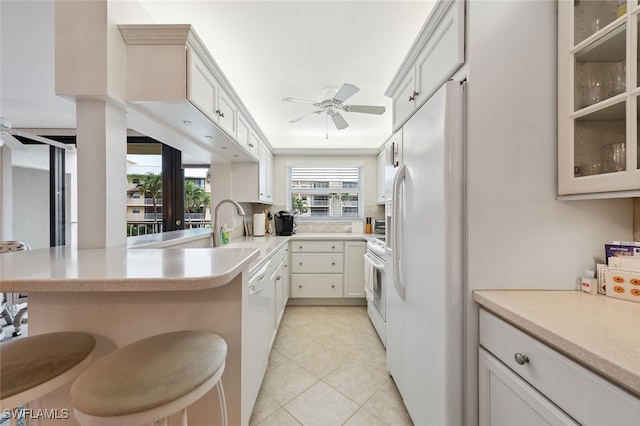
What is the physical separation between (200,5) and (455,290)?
211 cm

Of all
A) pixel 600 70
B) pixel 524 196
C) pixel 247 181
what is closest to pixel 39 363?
pixel 524 196

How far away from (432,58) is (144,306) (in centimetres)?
171

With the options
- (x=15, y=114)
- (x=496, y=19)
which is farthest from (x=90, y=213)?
(x=15, y=114)

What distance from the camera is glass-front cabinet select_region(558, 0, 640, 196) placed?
0.88 metres

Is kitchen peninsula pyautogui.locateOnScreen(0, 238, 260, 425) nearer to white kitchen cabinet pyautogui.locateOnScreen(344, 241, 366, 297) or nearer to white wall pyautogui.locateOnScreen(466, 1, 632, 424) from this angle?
white wall pyautogui.locateOnScreen(466, 1, 632, 424)

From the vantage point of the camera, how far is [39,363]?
72 cm

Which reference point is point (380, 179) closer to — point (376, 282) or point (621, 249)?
point (376, 282)

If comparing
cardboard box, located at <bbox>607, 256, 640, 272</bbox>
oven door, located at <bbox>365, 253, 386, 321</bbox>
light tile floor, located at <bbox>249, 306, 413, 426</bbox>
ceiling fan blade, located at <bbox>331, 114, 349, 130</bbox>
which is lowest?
light tile floor, located at <bbox>249, 306, 413, 426</bbox>

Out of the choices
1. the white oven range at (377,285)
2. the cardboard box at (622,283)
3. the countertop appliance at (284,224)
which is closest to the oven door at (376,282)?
the white oven range at (377,285)

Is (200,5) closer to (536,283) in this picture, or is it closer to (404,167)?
(404,167)

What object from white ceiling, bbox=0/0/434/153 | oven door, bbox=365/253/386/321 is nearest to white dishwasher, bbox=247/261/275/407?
oven door, bbox=365/253/386/321

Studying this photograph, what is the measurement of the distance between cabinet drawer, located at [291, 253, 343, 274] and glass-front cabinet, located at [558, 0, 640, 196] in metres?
2.56

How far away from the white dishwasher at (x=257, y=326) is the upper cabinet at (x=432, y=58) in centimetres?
140

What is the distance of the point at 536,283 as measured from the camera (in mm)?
1001
